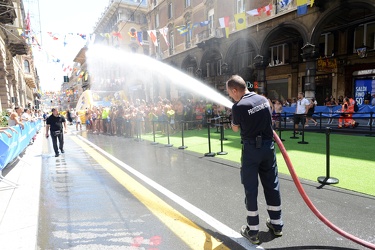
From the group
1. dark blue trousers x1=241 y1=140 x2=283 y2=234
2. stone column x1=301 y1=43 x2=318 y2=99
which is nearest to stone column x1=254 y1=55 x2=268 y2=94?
stone column x1=301 y1=43 x2=318 y2=99

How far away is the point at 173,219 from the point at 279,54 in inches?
855

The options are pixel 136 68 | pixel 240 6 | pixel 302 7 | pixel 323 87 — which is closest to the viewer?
pixel 302 7

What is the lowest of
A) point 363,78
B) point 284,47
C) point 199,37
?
point 363,78

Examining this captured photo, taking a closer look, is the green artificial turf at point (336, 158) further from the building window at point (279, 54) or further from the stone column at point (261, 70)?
the building window at point (279, 54)

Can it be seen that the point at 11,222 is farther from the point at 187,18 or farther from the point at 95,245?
the point at 187,18

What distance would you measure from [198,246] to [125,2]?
172 ft

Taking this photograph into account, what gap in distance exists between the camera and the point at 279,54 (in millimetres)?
21922

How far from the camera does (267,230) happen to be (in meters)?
3.04

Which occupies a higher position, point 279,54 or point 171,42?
point 171,42

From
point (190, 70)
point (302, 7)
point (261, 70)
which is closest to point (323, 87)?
point (261, 70)

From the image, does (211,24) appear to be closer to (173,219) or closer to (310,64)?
(310,64)

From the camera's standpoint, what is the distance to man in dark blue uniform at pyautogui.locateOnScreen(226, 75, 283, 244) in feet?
9.08

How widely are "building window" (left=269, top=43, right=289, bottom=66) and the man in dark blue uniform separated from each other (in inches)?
799

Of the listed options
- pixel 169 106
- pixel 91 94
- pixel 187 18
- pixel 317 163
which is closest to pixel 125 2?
pixel 187 18
